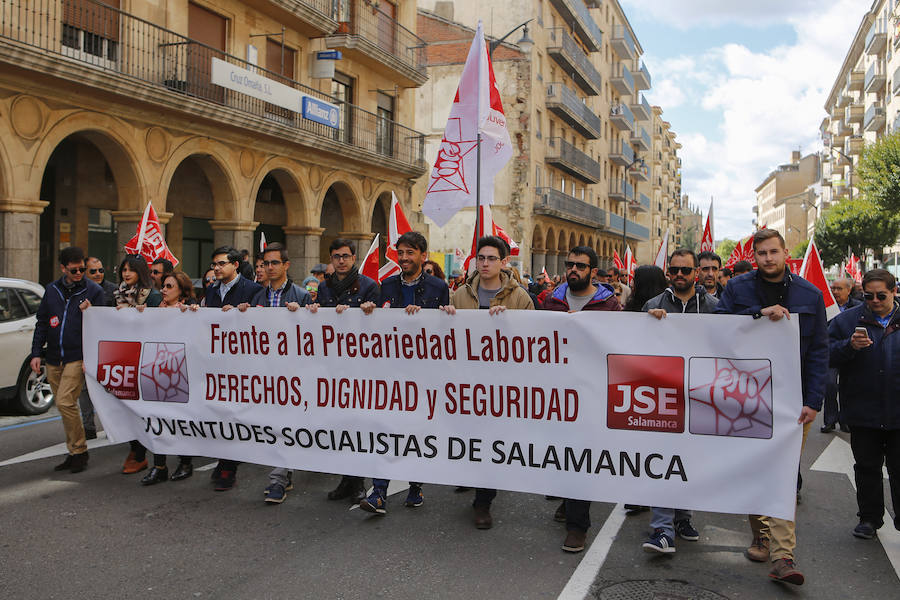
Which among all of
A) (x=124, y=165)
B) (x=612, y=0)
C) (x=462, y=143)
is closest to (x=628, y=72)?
(x=612, y=0)

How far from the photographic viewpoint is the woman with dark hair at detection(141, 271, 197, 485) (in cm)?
611

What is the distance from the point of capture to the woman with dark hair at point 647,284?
5910mm

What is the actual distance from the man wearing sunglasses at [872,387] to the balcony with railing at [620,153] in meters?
52.1

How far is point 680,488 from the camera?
4602 mm

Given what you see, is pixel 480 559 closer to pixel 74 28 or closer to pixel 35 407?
pixel 35 407

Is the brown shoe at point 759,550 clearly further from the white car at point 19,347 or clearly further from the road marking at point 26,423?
the white car at point 19,347

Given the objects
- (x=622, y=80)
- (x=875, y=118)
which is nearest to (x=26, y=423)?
(x=622, y=80)

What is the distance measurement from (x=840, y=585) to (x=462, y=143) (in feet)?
17.6

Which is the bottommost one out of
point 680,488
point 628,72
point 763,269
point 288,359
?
point 680,488

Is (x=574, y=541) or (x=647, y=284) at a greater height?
(x=647, y=284)

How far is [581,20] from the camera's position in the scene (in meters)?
43.2

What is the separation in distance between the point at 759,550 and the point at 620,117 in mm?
54218

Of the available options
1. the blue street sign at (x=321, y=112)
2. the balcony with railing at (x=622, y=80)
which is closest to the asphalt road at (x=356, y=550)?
the blue street sign at (x=321, y=112)

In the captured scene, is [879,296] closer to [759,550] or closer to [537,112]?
[759,550]
